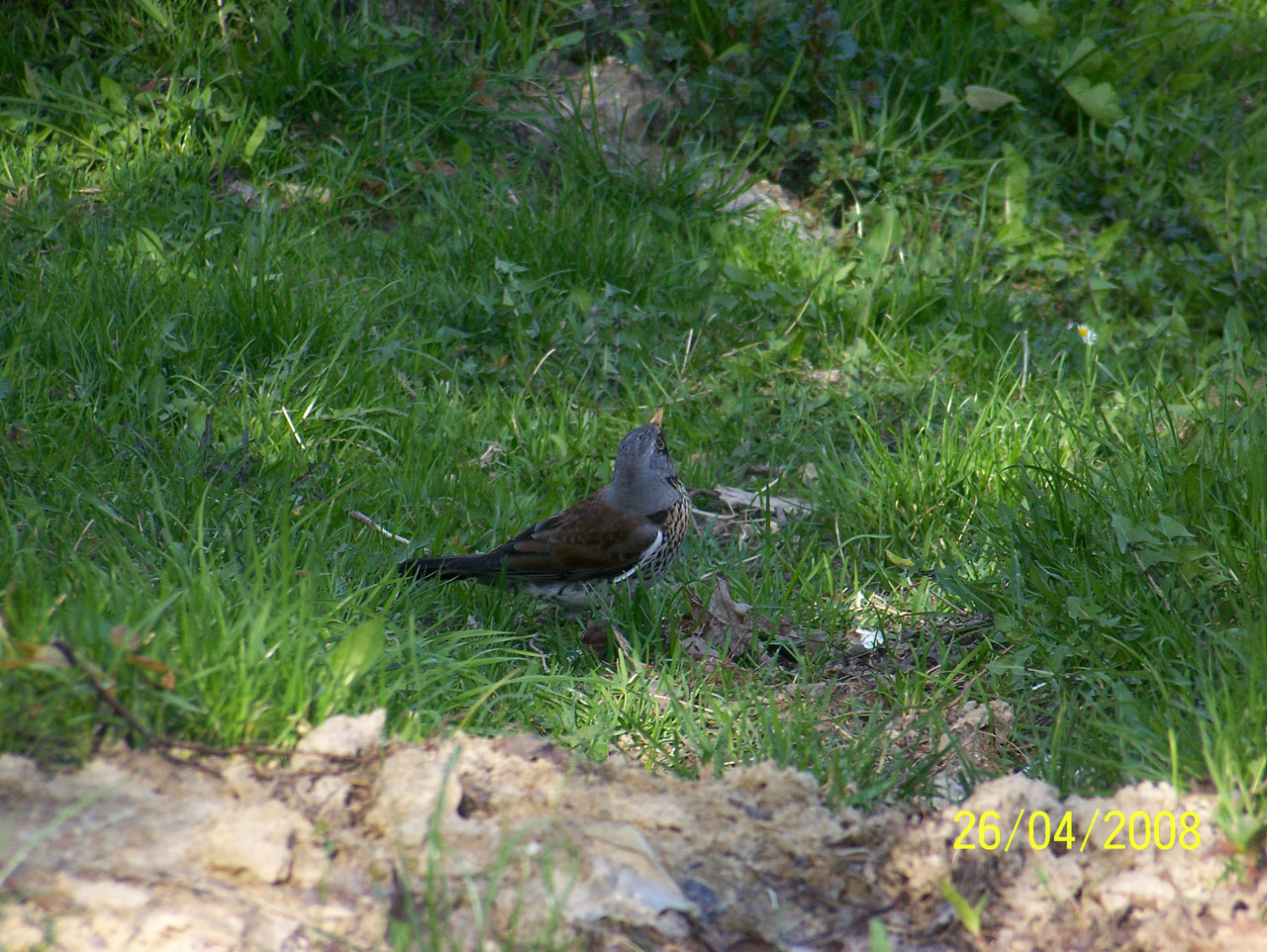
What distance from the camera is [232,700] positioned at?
2.23 metres

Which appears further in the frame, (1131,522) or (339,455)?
(339,455)

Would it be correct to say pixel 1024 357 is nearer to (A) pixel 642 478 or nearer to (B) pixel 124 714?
(A) pixel 642 478

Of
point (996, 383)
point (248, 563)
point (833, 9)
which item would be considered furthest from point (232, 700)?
point (833, 9)

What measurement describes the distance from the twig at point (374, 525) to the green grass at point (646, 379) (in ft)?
0.21

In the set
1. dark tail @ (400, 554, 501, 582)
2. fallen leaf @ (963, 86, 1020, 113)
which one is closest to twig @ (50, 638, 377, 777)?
dark tail @ (400, 554, 501, 582)

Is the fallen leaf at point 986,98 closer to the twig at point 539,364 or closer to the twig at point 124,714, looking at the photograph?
the twig at point 539,364

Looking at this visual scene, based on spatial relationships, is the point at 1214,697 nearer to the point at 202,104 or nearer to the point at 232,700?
the point at 232,700

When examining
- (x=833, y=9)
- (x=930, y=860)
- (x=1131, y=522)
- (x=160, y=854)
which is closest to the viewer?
(x=160, y=854)

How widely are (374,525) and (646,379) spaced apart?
1.74 metres

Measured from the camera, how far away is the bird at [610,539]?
13.0 ft

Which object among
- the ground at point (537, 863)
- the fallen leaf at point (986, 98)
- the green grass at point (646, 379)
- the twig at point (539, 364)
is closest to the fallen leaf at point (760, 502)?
the green grass at point (646, 379)

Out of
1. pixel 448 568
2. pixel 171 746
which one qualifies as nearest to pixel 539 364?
pixel 448 568

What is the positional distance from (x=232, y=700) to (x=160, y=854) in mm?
340

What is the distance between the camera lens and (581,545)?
13.4 ft
